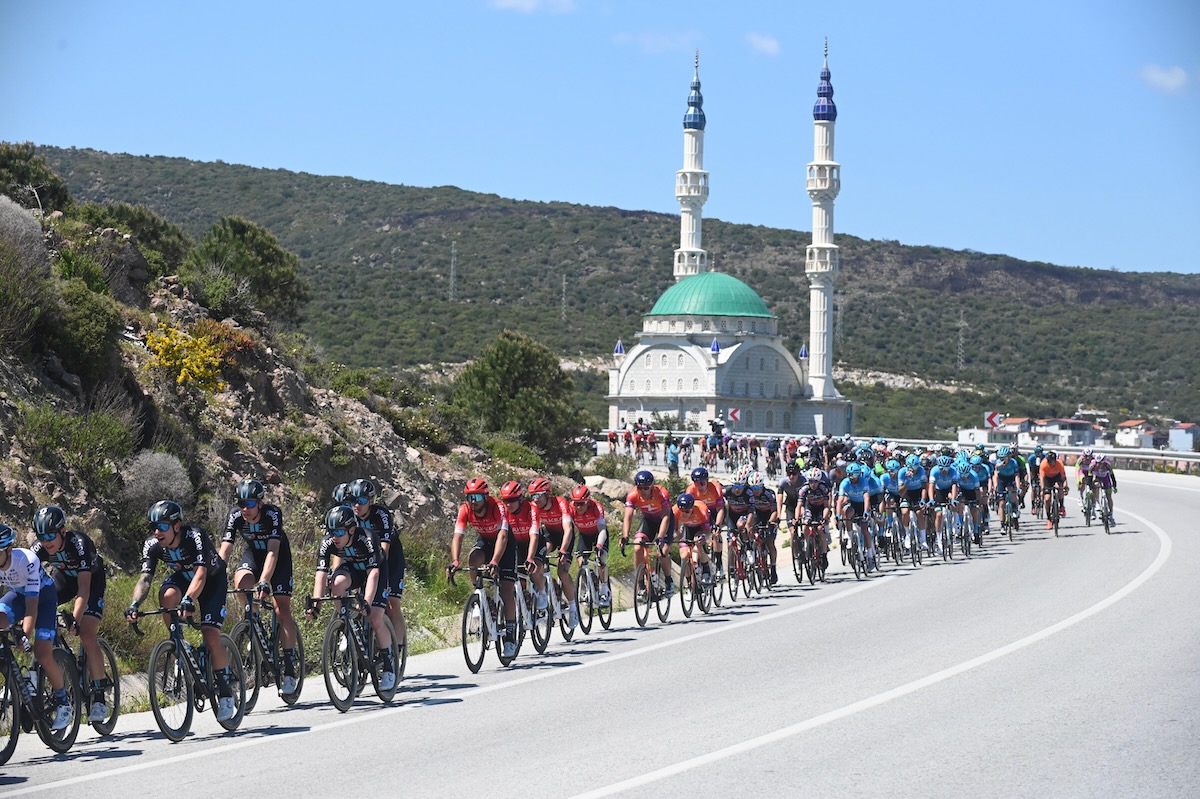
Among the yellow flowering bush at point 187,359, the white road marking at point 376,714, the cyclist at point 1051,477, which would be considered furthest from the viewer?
the cyclist at point 1051,477

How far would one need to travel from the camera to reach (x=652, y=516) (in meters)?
17.7

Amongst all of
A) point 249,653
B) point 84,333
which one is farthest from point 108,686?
point 84,333

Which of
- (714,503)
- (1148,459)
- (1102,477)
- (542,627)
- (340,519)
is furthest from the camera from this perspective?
(1148,459)

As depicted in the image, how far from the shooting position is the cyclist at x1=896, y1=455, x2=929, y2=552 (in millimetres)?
25188

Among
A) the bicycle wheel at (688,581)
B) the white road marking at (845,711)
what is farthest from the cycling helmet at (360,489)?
the bicycle wheel at (688,581)

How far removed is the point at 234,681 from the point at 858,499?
1405 cm

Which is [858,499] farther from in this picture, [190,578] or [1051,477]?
[190,578]

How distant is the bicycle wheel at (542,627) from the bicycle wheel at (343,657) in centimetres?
327

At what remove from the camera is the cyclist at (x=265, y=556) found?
454 inches

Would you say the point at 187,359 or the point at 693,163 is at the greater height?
the point at 693,163

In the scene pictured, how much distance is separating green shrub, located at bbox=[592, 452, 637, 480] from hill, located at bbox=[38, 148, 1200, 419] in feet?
167

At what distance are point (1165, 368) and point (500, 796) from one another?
13995 cm

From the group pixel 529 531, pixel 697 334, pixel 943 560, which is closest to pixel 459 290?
pixel 697 334

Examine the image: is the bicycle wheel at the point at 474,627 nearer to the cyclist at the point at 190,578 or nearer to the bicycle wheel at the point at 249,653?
the bicycle wheel at the point at 249,653
